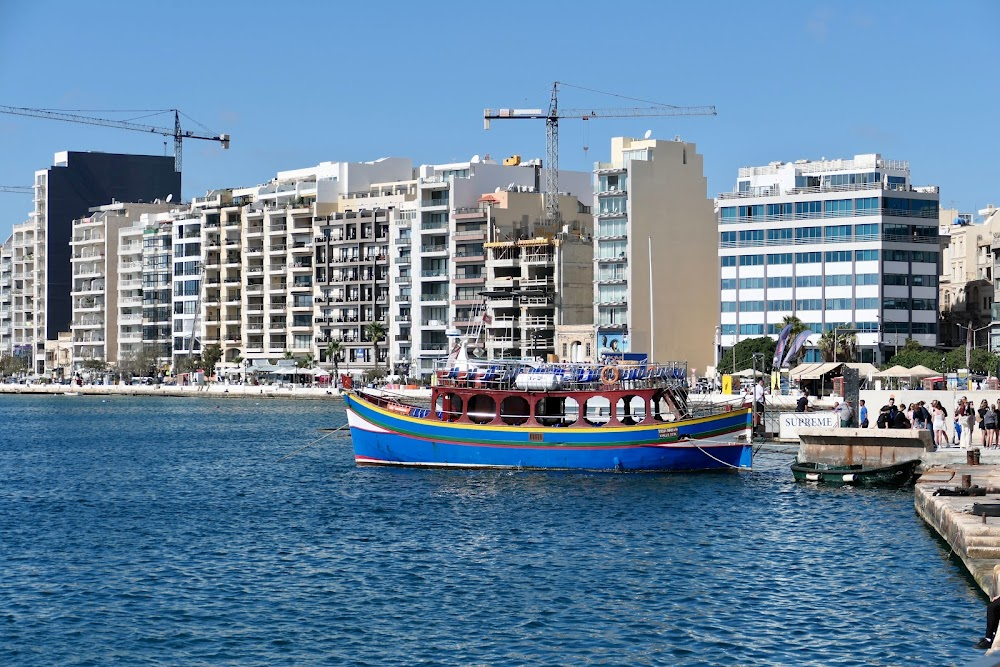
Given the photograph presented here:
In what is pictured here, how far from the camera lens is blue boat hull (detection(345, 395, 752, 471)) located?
165 feet

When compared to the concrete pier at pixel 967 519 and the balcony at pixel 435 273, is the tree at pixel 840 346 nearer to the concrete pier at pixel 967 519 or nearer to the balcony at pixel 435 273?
the balcony at pixel 435 273

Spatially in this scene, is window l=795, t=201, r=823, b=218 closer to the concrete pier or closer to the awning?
the awning

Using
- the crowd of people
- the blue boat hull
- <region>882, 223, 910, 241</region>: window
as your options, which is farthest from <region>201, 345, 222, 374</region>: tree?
the crowd of people

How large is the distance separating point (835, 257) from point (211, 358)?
78.7m

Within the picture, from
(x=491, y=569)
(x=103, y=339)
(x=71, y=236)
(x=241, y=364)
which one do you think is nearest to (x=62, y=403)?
(x=241, y=364)

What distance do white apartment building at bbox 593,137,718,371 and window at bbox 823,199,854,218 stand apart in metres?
13.9

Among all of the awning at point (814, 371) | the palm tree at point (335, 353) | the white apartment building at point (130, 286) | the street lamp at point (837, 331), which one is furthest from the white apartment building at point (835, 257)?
the white apartment building at point (130, 286)

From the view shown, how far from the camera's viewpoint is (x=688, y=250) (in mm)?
117500

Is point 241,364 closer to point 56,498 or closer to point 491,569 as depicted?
point 56,498

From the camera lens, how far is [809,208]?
351 feet

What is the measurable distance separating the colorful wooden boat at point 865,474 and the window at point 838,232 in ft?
200

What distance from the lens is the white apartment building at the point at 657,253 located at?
Result: 115m

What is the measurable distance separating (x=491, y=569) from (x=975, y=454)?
17.1 m

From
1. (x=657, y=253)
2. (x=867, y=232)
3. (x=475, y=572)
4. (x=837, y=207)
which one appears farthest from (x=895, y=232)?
(x=475, y=572)
